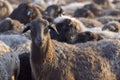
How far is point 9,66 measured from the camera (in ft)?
33.5

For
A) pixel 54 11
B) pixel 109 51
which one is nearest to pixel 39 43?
pixel 109 51

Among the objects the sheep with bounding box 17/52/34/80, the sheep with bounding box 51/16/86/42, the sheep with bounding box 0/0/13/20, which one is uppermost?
the sheep with bounding box 17/52/34/80

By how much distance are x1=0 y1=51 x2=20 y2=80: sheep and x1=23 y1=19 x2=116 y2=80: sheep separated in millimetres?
529

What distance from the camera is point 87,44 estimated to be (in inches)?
438

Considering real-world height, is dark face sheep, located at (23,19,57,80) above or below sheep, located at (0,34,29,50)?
above

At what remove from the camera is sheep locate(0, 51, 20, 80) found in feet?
32.9

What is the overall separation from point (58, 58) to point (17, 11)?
8.33 m

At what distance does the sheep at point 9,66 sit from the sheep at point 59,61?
0.53m

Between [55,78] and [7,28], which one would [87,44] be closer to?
[55,78]

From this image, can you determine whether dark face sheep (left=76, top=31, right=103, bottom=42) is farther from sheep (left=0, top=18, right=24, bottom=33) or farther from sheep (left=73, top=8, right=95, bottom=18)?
sheep (left=73, top=8, right=95, bottom=18)

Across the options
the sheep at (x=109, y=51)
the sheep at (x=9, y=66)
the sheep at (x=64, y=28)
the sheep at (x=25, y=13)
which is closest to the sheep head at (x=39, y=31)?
the sheep at (x=9, y=66)

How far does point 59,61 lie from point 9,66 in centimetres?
101

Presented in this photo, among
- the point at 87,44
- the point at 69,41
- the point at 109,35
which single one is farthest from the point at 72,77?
the point at 109,35

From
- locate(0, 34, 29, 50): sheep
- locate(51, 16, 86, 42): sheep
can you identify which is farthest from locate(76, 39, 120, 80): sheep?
locate(51, 16, 86, 42): sheep
